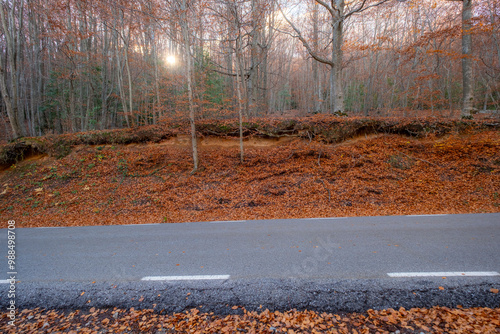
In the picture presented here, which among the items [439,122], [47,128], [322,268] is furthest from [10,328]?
[47,128]

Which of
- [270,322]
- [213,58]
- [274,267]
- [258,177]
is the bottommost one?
[270,322]

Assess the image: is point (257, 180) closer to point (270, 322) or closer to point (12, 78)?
point (270, 322)

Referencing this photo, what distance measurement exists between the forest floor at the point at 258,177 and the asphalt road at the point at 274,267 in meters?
2.10

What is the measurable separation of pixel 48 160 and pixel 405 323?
683 inches

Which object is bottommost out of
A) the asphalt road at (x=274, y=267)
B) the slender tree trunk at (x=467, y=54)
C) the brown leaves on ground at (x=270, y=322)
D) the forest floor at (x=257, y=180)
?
the brown leaves on ground at (x=270, y=322)

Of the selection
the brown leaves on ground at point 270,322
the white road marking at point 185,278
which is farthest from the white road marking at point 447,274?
the white road marking at point 185,278

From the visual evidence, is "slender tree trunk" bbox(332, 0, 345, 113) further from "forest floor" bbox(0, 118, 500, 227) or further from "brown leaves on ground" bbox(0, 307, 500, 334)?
"brown leaves on ground" bbox(0, 307, 500, 334)

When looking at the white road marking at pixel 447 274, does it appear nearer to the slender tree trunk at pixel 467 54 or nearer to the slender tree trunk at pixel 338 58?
the slender tree trunk at pixel 338 58

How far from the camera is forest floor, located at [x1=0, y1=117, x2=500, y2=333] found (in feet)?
27.8

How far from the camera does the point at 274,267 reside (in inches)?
159

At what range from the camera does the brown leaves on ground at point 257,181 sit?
8414 millimetres

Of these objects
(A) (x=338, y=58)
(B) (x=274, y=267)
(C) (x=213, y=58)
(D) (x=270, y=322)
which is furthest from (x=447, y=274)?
(C) (x=213, y=58)

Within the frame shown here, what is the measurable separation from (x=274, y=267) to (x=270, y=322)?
45.6 inches

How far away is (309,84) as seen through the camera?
3180 centimetres
